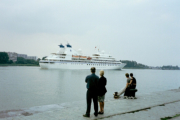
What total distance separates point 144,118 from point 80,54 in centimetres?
7025

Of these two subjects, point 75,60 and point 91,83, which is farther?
point 75,60

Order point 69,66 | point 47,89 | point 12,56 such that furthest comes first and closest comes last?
point 12,56
point 69,66
point 47,89

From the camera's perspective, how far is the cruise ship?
6506 cm

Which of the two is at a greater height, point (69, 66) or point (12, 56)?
point (12, 56)

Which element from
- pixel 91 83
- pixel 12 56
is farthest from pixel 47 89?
pixel 12 56

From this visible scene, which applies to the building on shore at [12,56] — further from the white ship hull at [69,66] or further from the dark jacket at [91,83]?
the dark jacket at [91,83]

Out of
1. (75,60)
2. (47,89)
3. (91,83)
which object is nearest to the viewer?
(91,83)

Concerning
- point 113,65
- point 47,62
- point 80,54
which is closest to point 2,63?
point 47,62

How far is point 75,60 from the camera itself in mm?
70938

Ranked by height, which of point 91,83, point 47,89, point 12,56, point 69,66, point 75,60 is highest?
point 12,56

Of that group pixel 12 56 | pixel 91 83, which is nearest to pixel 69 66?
pixel 91 83

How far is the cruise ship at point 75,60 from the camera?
6506 centimetres

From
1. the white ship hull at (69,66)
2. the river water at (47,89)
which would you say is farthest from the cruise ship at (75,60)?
the river water at (47,89)

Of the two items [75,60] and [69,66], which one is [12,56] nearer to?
→ [75,60]
